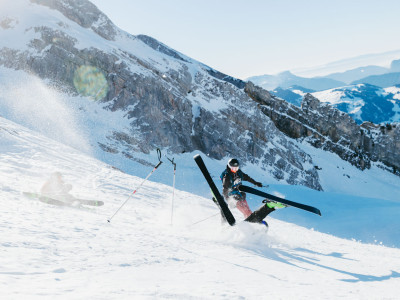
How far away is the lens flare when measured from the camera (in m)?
48.4

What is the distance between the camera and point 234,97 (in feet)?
226

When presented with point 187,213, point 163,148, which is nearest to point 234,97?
point 163,148

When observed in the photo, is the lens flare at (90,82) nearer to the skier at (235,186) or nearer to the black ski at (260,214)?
the skier at (235,186)

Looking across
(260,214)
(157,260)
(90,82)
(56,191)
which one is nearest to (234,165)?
(260,214)

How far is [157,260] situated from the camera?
5207mm

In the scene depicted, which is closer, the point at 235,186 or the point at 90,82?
the point at 235,186

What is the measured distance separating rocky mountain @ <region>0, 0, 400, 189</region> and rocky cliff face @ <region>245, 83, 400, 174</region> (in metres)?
18.9

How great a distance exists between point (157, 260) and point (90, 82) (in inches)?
1984

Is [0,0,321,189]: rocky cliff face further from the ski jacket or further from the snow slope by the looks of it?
the snow slope

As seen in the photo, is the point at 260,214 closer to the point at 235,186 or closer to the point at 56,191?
the point at 235,186

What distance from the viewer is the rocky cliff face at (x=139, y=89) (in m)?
47.9

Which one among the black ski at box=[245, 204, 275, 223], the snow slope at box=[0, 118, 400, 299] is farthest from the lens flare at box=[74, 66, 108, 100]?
the black ski at box=[245, 204, 275, 223]

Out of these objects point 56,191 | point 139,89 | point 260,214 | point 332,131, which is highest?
point 332,131

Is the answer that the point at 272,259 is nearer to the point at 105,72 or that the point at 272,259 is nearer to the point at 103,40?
the point at 105,72
